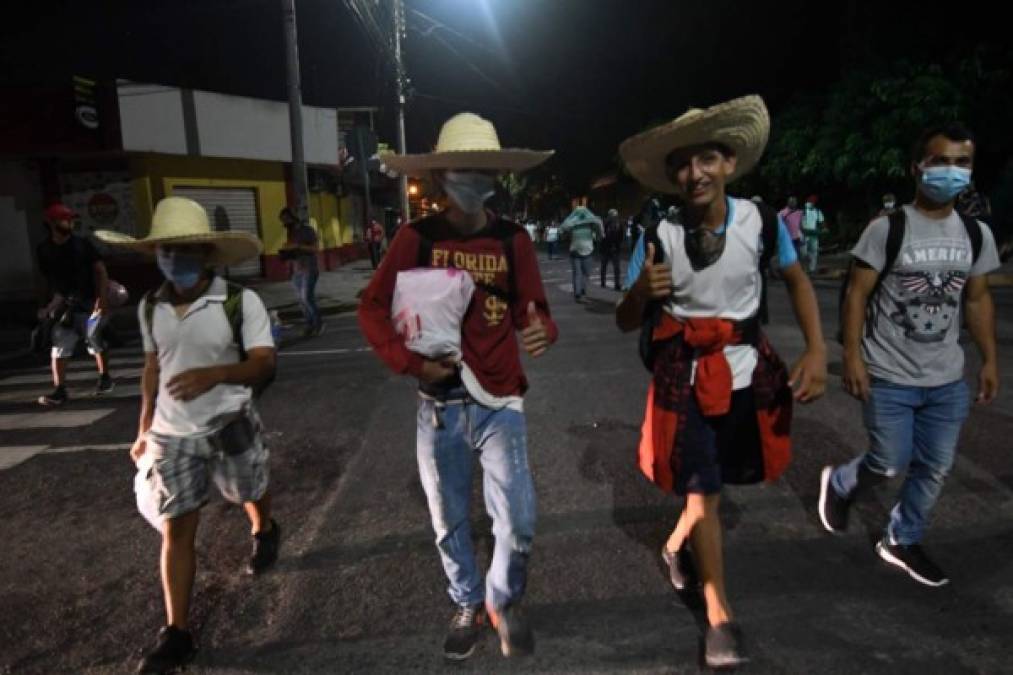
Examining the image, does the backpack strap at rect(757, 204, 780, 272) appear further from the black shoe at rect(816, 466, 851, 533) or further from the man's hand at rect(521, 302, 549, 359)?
the black shoe at rect(816, 466, 851, 533)

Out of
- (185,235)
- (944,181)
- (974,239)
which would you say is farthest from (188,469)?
(974,239)

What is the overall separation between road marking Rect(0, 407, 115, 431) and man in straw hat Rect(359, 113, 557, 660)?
4.83 m

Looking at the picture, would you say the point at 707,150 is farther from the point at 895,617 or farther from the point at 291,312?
the point at 291,312

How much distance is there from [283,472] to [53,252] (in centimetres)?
389

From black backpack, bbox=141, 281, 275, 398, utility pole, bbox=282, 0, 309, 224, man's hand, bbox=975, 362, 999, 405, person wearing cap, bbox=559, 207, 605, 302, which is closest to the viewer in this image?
black backpack, bbox=141, 281, 275, 398

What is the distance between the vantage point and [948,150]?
2.83 metres

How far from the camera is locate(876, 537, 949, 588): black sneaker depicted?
9.81ft

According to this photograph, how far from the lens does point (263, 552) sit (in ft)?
11.0

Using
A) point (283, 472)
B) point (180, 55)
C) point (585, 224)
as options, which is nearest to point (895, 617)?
point (283, 472)

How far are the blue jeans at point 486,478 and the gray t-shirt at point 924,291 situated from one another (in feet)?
5.56

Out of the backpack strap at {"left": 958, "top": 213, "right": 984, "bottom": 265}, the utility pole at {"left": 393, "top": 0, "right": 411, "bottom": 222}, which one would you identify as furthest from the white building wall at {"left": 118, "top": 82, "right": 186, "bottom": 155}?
the backpack strap at {"left": 958, "top": 213, "right": 984, "bottom": 265}

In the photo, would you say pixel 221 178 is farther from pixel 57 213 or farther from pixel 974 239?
pixel 974 239

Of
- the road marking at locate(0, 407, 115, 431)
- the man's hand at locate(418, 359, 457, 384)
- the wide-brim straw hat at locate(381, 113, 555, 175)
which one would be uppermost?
the wide-brim straw hat at locate(381, 113, 555, 175)

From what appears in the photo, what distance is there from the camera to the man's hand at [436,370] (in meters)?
2.42
